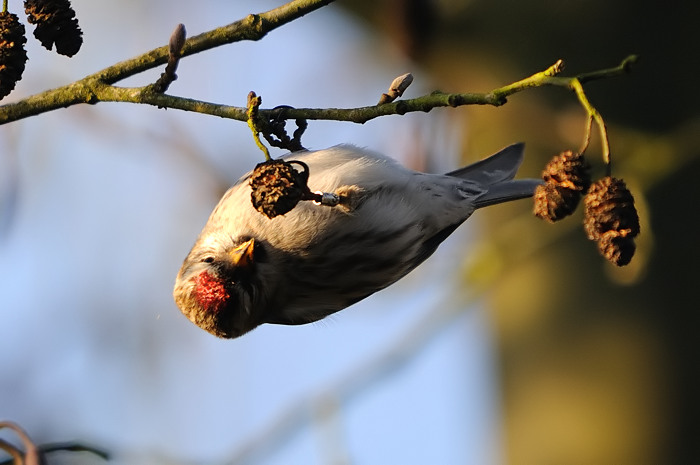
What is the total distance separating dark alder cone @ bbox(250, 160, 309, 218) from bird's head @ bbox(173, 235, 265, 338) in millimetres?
753

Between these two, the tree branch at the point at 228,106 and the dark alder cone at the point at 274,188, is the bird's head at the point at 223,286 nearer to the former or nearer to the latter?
the tree branch at the point at 228,106

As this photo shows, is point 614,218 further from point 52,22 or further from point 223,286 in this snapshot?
point 223,286

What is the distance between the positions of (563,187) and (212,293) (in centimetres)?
101

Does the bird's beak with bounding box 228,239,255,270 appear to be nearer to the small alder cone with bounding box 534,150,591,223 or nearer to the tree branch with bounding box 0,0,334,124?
the tree branch with bounding box 0,0,334,124

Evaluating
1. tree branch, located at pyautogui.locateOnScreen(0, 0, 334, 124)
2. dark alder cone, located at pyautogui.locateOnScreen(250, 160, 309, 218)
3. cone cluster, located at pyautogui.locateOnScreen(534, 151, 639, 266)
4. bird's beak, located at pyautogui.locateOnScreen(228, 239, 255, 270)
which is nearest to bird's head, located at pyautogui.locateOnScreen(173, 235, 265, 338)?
bird's beak, located at pyautogui.locateOnScreen(228, 239, 255, 270)

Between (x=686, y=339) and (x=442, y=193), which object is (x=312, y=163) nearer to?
(x=442, y=193)

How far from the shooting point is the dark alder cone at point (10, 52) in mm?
1457

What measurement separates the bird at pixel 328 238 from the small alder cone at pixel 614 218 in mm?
949

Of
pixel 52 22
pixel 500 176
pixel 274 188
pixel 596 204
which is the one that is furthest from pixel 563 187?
pixel 500 176

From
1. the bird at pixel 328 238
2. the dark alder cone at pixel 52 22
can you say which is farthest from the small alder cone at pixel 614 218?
the bird at pixel 328 238

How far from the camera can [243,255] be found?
208 cm

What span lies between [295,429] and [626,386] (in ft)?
3.10

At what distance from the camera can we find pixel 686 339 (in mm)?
2646

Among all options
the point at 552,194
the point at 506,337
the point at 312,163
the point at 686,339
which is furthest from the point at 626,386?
the point at 552,194
